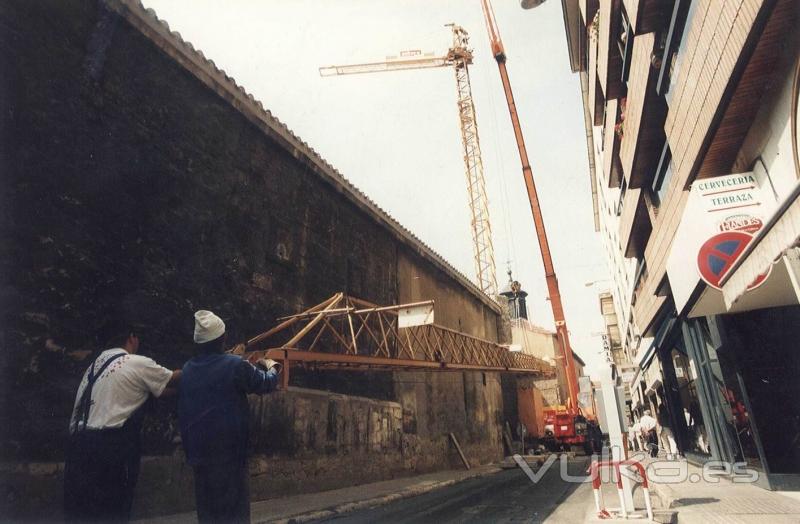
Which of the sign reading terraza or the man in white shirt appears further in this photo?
the sign reading terraza

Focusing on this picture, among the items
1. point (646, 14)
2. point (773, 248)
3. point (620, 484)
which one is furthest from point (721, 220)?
point (646, 14)

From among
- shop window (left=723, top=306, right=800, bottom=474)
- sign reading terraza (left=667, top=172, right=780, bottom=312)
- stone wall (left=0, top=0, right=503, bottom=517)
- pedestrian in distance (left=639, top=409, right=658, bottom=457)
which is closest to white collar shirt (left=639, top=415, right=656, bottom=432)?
pedestrian in distance (left=639, top=409, right=658, bottom=457)

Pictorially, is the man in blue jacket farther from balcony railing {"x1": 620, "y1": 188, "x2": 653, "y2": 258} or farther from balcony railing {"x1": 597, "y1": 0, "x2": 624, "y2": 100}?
balcony railing {"x1": 620, "y1": 188, "x2": 653, "y2": 258}

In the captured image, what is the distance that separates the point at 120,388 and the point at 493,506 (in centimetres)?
629

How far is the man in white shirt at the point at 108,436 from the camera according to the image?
2908 millimetres

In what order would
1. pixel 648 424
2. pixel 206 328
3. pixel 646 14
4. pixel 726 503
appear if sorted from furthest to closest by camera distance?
pixel 648 424, pixel 646 14, pixel 726 503, pixel 206 328

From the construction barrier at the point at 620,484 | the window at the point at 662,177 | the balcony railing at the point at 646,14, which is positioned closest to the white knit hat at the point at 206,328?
the construction barrier at the point at 620,484

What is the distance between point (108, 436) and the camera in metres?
3.00

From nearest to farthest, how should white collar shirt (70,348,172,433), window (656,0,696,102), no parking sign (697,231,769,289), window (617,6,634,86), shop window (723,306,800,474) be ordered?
white collar shirt (70,348,172,433)
no parking sign (697,231,769,289)
shop window (723,306,800,474)
window (656,0,696,102)
window (617,6,634,86)

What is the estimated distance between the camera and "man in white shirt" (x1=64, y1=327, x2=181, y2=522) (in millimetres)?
2908

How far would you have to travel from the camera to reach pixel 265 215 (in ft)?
29.9

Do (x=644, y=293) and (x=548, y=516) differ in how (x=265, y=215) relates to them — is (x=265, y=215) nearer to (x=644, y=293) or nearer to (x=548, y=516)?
(x=548, y=516)

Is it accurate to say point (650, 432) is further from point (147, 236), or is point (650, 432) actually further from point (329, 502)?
point (147, 236)

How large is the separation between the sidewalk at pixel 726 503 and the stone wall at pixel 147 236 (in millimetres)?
6202
